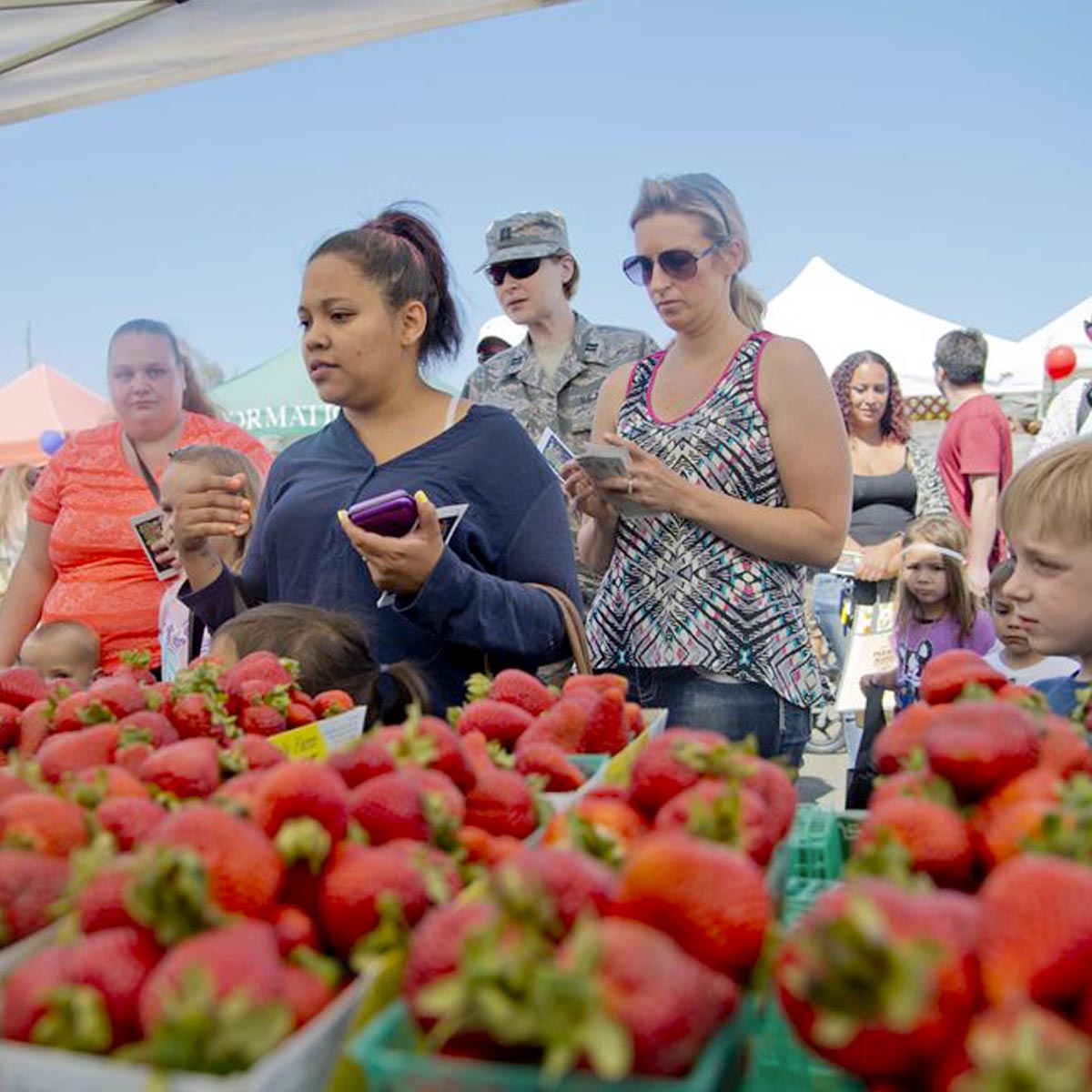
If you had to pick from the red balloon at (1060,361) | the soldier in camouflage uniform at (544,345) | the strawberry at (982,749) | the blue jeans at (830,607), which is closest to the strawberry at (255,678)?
the strawberry at (982,749)

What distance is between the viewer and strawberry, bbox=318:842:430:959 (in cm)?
90

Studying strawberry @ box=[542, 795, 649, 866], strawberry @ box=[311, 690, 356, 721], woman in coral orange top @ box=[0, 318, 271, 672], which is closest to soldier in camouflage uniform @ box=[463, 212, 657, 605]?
woman in coral orange top @ box=[0, 318, 271, 672]

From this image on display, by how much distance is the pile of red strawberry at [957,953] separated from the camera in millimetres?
627

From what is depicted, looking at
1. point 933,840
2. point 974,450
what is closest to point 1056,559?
point 933,840

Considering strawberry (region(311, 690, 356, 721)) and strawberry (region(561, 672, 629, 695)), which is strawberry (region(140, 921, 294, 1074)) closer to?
strawberry (region(561, 672, 629, 695))

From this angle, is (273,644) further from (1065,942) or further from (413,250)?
(1065,942)

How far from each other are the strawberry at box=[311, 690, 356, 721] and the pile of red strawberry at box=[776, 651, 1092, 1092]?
1.08 meters

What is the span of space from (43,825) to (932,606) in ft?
12.3

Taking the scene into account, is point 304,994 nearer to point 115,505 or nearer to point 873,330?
point 115,505

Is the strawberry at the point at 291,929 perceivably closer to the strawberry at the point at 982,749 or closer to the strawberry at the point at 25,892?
the strawberry at the point at 25,892

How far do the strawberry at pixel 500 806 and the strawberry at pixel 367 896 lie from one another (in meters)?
0.24

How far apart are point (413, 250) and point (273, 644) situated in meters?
0.95

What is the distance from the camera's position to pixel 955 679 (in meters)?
1.34

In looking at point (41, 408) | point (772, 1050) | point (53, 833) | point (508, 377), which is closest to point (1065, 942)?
point (772, 1050)
